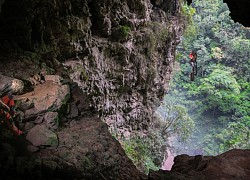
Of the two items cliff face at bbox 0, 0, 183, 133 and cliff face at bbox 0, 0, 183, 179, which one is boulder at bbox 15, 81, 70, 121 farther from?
cliff face at bbox 0, 0, 183, 133

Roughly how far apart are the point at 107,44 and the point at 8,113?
5.62 metres

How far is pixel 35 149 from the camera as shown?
3.78 m

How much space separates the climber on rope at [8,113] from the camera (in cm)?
391

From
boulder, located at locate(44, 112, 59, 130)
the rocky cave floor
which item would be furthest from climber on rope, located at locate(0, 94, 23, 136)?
boulder, located at locate(44, 112, 59, 130)

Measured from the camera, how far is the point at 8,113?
412 cm

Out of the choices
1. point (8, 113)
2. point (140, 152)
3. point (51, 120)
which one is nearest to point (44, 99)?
point (51, 120)

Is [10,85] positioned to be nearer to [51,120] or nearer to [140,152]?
[51,120]

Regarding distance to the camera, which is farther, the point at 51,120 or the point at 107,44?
the point at 107,44

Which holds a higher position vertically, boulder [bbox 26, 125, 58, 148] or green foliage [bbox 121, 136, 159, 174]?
boulder [bbox 26, 125, 58, 148]

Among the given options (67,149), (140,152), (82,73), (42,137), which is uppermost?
(82,73)

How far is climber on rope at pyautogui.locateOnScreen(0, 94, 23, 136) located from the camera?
3.91 m

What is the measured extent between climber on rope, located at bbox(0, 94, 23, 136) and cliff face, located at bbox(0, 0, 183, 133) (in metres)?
1.25

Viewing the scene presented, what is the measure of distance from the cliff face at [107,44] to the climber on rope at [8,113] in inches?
49.1

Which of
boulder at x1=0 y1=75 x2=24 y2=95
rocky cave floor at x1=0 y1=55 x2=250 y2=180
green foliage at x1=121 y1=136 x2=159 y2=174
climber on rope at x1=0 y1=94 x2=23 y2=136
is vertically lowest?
green foliage at x1=121 y1=136 x2=159 y2=174
